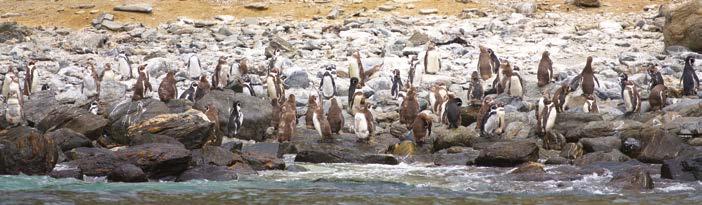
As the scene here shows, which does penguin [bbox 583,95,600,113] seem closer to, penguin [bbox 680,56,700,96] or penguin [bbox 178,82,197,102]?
penguin [bbox 680,56,700,96]

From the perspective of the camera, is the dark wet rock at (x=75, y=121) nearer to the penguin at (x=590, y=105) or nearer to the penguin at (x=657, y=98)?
the penguin at (x=590, y=105)

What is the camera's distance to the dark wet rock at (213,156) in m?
14.0

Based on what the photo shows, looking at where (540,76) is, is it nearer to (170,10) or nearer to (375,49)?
(375,49)

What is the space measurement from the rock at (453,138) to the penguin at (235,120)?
10.6 ft

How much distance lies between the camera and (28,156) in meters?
13.1

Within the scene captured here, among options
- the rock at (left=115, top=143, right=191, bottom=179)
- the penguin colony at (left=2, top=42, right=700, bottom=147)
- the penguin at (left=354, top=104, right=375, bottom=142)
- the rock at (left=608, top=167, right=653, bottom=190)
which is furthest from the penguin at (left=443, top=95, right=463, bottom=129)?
the rock at (left=115, top=143, right=191, bottom=179)

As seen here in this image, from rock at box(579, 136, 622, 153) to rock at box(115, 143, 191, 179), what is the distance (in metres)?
5.73

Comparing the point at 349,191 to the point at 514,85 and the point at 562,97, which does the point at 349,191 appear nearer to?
the point at 562,97

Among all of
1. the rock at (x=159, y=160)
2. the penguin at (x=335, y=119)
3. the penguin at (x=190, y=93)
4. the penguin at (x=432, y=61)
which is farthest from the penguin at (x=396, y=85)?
the rock at (x=159, y=160)

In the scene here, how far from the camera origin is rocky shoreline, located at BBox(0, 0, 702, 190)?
13.4 m

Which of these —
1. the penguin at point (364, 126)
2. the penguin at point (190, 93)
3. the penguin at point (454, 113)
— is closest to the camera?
the penguin at point (364, 126)

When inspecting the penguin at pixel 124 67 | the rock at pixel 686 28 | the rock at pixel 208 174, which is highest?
the rock at pixel 686 28

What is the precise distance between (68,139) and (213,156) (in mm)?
2342

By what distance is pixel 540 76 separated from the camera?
69.2 ft
